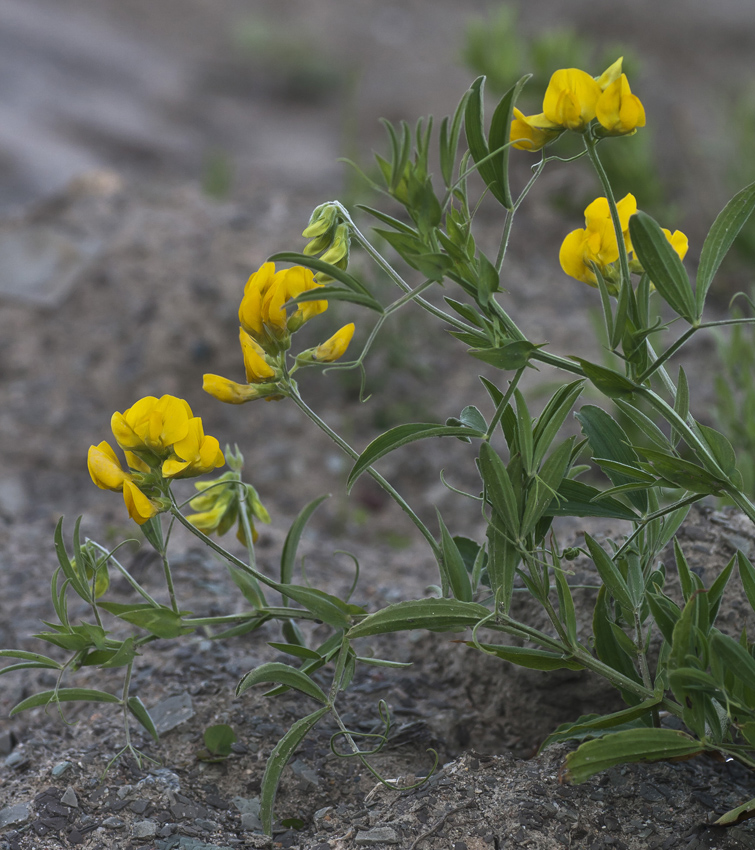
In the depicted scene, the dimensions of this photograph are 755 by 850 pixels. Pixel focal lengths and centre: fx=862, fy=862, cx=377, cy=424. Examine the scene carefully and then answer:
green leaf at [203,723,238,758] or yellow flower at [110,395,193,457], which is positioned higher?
yellow flower at [110,395,193,457]

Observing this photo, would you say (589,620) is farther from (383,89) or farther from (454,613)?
(383,89)

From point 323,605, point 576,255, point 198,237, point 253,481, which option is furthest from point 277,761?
point 198,237

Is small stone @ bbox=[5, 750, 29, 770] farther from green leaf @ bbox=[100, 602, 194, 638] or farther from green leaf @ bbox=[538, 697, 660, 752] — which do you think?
green leaf @ bbox=[538, 697, 660, 752]

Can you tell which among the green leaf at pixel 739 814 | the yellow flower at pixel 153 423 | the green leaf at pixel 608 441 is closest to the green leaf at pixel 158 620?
the yellow flower at pixel 153 423

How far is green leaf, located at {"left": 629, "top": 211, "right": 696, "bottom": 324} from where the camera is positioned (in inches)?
37.0

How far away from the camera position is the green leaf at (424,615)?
1038 millimetres

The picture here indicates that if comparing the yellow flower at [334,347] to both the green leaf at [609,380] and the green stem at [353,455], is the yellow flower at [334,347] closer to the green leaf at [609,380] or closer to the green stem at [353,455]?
the green stem at [353,455]

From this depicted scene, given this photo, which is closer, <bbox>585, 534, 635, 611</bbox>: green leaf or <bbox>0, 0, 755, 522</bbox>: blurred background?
<bbox>585, 534, 635, 611</bbox>: green leaf

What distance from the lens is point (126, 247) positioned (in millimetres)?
3318

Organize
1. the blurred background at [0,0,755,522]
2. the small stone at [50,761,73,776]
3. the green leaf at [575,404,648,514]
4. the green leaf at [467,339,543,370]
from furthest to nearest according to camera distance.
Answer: the blurred background at [0,0,755,522], the small stone at [50,761,73,776], the green leaf at [575,404,648,514], the green leaf at [467,339,543,370]

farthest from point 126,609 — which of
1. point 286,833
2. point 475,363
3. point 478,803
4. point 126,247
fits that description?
point 126,247

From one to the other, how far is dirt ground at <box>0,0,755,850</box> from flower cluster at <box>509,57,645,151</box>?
0.80 m

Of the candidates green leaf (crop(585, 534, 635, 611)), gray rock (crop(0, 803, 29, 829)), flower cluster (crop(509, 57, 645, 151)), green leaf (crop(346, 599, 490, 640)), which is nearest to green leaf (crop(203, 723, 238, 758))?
gray rock (crop(0, 803, 29, 829))

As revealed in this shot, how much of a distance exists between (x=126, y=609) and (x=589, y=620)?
746 millimetres
